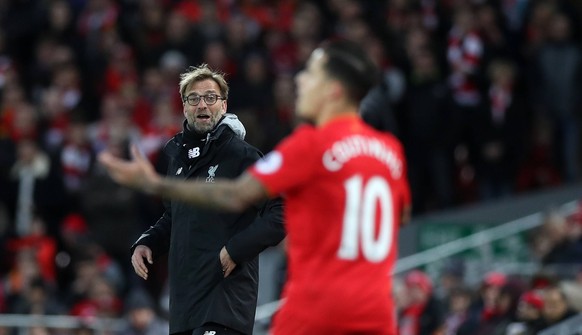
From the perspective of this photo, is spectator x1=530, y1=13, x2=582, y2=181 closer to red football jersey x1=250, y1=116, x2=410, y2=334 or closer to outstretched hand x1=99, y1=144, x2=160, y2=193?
red football jersey x1=250, y1=116, x2=410, y2=334

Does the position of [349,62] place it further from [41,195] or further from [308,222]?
[41,195]

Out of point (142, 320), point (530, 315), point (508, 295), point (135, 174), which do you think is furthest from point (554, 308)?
point (135, 174)

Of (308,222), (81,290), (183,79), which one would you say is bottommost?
(308,222)

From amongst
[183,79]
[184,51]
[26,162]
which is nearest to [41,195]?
[26,162]

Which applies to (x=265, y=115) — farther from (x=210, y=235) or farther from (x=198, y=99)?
(x=210, y=235)

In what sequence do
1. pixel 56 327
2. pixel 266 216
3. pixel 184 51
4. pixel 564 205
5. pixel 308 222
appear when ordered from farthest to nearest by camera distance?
pixel 184 51, pixel 564 205, pixel 56 327, pixel 266 216, pixel 308 222

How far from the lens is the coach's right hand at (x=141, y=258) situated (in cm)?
725

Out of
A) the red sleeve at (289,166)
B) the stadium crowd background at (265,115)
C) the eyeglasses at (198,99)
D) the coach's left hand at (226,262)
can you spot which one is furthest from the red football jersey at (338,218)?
the stadium crowd background at (265,115)

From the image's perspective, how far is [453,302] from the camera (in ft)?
43.0

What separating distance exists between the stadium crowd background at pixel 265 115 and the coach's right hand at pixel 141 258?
7259mm

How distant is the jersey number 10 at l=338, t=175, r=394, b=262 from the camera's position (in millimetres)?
5301

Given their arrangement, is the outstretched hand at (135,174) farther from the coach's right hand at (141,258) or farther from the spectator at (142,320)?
the spectator at (142,320)

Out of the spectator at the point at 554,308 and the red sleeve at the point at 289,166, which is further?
the spectator at the point at 554,308

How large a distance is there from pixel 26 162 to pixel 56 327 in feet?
8.03
